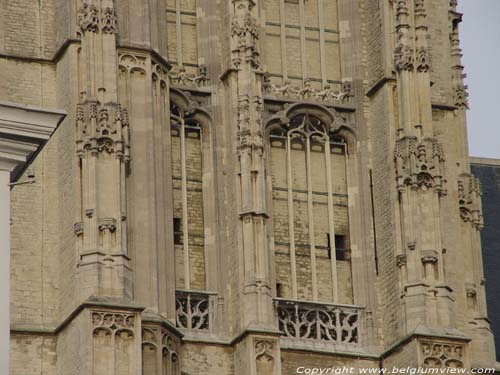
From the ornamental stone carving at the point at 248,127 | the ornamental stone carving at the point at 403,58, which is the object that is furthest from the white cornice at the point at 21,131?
the ornamental stone carving at the point at 403,58

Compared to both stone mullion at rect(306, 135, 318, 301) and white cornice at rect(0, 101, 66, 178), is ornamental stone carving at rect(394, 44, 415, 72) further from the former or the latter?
white cornice at rect(0, 101, 66, 178)

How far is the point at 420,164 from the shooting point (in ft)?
138

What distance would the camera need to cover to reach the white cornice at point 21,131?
28.5m

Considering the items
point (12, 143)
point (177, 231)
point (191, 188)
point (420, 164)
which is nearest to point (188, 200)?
point (191, 188)

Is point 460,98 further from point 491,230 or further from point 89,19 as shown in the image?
point 89,19

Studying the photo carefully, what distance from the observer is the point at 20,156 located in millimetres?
28656

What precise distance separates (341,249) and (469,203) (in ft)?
7.31

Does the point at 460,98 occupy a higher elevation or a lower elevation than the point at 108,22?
lower

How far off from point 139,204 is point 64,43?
271 cm

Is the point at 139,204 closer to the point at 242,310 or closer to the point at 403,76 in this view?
the point at 242,310

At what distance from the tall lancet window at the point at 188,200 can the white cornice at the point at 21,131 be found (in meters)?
12.7

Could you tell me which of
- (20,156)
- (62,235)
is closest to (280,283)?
(62,235)

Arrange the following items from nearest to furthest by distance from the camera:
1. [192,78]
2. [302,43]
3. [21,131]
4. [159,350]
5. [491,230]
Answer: [21,131] → [159,350] → [192,78] → [302,43] → [491,230]

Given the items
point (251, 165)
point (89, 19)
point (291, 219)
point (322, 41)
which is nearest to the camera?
point (89, 19)
